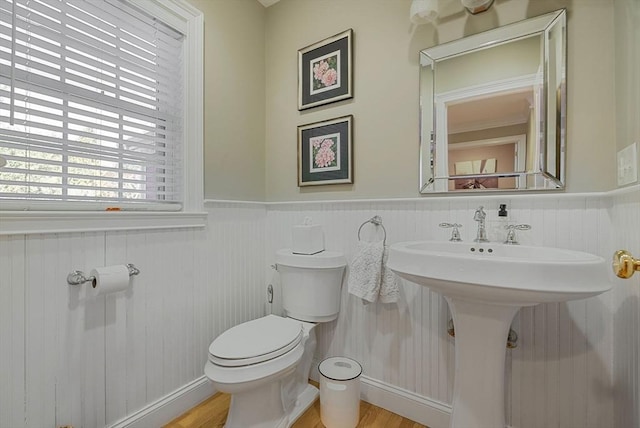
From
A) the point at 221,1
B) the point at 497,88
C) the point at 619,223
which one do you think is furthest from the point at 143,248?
the point at 619,223

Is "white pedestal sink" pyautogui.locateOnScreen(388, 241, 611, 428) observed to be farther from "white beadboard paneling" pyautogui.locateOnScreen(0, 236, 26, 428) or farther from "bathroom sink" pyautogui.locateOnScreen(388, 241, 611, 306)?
"white beadboard paneling" pyautogui.locateOnScreen(0, 236, 26, 428)

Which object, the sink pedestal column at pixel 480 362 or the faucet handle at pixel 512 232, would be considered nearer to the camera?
the sink pedestal column at pixel 480 362

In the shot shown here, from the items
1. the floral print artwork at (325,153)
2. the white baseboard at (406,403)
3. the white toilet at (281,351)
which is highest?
the floral print artwork at (325,153)

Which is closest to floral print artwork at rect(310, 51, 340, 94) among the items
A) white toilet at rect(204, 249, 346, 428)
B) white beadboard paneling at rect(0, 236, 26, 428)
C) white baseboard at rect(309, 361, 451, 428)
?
white toilet at rect(204, 249, 346, 428)

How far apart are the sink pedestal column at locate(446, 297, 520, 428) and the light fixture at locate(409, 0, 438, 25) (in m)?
1.23

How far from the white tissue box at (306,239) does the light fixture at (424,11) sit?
1111 mm

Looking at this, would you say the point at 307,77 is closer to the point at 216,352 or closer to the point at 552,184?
the point at 552,184

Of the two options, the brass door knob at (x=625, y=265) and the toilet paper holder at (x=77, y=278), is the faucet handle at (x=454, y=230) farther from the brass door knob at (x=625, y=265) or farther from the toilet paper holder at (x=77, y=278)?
the toilet paper holder at (x=77, y=278)

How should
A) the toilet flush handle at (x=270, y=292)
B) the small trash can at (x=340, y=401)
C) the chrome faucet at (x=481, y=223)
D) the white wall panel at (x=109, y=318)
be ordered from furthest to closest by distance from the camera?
the toilet flush handle at (x=270, y=292)
the small trash can at (x=340, y=401)
the chrome faucet at (x=481, y=223)
the white wall panel at (x=109, y=318)

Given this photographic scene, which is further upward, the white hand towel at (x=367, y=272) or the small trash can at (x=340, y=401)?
the white hand towel at (x=367, y=272)

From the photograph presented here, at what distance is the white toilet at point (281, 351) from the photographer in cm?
113

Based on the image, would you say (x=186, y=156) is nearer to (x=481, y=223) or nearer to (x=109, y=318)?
(x=109, y=318)

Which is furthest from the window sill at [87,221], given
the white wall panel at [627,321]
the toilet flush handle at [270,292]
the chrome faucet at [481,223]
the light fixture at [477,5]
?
the white wall panel at [627,321]

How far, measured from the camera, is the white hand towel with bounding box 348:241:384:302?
1431 millimetres
